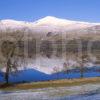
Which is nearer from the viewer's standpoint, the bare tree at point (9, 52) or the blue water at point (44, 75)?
the bare tree at point (9, 52)

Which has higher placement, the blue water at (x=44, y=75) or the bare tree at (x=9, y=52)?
the bare tree at (x=9, y=52)

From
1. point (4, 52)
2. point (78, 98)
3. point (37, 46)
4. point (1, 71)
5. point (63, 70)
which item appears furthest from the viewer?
point (37, 46)

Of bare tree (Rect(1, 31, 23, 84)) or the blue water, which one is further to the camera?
the blue water

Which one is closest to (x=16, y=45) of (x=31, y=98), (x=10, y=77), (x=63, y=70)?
(x=10, y=77)

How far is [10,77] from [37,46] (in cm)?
5208

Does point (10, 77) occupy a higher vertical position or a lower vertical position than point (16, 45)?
lower

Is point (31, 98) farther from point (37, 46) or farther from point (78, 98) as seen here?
point (37, 46)

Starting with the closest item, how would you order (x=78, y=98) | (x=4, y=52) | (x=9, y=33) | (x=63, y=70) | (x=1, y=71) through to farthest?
1. (x=78, y=98)
2. (x=4, y=52)
3. (x=9, y=33)
4. (x=1, y=71)
5. (x=63, y=70)

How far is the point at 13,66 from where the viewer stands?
47281 mm

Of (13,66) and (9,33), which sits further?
(9,33)

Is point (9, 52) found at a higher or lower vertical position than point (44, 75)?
higher

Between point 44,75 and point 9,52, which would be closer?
point 9,52

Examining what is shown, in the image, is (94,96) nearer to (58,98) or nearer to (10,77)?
(58,98)

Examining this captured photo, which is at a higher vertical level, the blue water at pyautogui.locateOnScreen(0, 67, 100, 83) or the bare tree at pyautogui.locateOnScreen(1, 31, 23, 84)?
the bare tree at pyautogui.locateOnScreen(1, 31, 23, 84)
